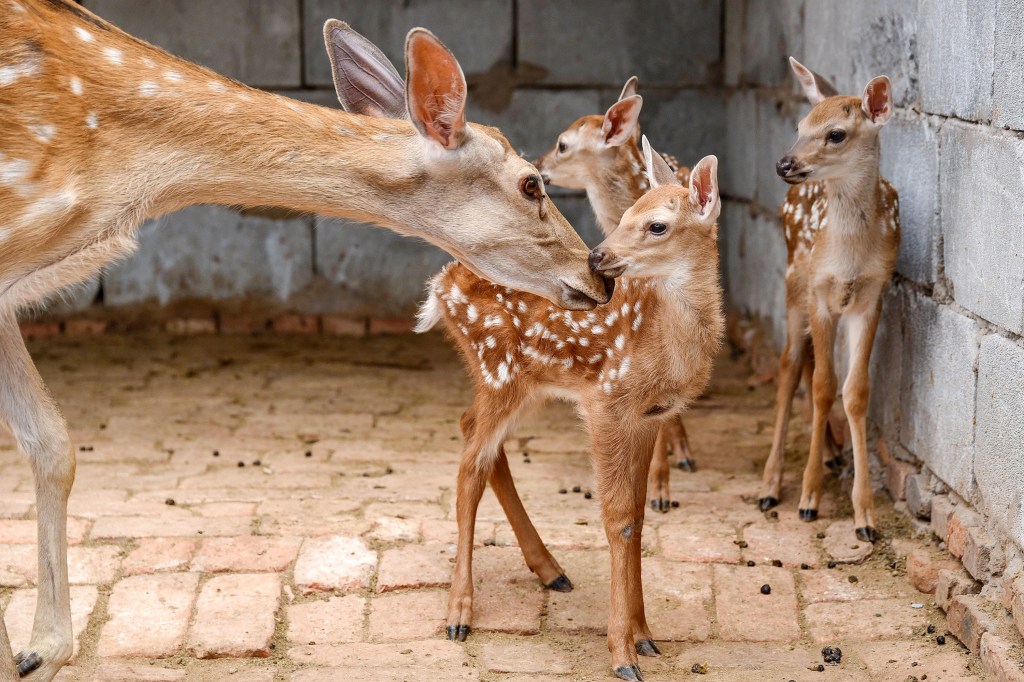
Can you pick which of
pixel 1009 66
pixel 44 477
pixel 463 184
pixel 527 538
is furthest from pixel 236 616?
pixel 1009 66

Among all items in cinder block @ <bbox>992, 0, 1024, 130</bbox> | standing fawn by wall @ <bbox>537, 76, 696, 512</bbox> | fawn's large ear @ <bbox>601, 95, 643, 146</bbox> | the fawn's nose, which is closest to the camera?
→ cinder block @ <bbox>992, 0, 1024, 130</bbox>

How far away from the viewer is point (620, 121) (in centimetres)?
518

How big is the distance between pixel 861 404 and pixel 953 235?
0.77 metres

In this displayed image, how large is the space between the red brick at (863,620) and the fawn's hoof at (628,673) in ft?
2.09

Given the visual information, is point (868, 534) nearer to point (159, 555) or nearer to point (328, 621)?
point (328, 621)

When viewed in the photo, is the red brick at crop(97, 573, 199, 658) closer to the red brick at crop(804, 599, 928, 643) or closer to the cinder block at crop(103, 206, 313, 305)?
the red brick at crop(804, 599, 928, 643)

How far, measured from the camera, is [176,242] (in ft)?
28.3

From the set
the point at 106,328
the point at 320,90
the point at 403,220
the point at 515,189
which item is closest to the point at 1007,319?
the point at 515,189

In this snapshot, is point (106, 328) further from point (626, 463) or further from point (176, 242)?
point (626, 463)

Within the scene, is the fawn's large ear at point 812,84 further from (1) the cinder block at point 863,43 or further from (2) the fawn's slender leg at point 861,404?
(2) the fawn's slender leg at point 861,404

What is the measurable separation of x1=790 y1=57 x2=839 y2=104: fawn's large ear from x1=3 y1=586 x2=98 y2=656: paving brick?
308 centimetres

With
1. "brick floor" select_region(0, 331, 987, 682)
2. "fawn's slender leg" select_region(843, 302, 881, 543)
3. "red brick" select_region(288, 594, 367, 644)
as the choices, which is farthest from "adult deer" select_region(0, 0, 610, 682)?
"fawn's slender leg" select_region(843, 302, 881, 543)

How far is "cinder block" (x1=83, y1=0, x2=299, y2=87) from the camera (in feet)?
27.4

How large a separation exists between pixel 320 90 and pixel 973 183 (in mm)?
5239
